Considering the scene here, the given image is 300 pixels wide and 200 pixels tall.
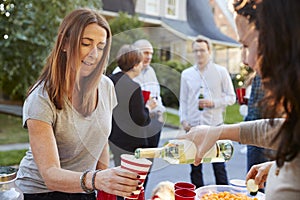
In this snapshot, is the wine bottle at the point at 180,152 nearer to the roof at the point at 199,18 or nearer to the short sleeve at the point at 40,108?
the short sleeve at the point at 40,108

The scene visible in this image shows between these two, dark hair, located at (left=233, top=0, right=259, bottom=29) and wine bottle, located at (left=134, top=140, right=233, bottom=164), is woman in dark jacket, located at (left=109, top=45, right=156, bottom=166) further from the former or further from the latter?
dark hair, located at (left=233, top=0, right=259, bottom=29)

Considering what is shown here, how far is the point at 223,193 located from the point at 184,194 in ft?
0.89

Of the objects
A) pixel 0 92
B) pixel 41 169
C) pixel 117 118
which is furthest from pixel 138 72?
pixel 0 92

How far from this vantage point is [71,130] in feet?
3.73

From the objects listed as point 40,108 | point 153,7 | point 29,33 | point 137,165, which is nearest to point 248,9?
point 137,165

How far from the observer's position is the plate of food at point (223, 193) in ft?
3.99

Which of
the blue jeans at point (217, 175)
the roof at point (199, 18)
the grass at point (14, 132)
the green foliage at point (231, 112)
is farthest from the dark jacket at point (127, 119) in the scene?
the roof at point (199, 18)

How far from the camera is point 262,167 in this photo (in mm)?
1076

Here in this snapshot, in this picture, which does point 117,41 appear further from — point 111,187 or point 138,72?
point 111,187

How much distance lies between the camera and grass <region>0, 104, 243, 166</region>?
3980 millimetres

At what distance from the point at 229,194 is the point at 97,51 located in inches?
28.2

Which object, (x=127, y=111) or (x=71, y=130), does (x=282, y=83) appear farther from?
(x=127, y=111)

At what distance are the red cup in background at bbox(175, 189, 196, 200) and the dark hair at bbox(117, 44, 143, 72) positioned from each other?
488 millimetres

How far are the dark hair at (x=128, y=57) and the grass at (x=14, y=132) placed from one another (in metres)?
1.19
